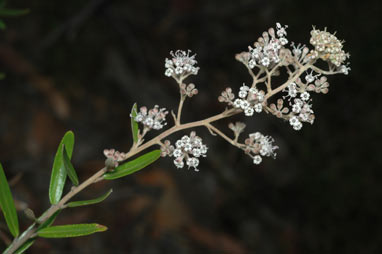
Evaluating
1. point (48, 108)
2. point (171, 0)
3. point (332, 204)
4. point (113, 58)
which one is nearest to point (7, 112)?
point (48, 108)

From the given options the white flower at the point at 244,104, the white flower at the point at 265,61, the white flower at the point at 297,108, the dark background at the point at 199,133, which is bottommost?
the white flower at the point at 244,104

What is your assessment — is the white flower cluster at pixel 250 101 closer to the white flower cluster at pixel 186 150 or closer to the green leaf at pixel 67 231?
the white flower cluster at pixel 186 150

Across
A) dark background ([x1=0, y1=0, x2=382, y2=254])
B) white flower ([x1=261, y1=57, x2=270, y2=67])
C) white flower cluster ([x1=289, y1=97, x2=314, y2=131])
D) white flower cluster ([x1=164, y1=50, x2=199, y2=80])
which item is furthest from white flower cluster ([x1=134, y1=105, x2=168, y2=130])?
dark background ([x1=0, y1=0, x2=382, y2=254])

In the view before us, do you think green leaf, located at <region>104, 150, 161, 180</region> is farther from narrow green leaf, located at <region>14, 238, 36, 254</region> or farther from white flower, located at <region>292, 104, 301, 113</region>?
white flower, located at <region>292, 104, 301, 113</region>

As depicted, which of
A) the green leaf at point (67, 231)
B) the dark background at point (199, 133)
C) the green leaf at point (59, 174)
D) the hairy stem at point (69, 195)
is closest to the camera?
the hairy stem at point (69, 195)

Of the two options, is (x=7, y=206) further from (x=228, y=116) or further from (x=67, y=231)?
(x=228, y=116)

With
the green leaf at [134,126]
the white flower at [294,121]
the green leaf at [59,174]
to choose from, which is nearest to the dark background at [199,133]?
the green leaf at [59,174]
